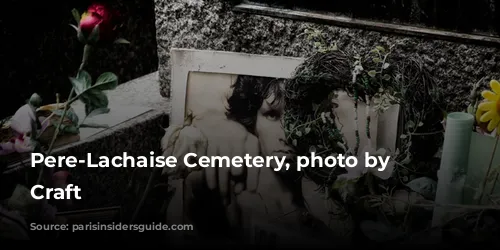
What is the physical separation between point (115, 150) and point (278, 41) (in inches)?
17.0

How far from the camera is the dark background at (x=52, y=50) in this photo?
1558 mm

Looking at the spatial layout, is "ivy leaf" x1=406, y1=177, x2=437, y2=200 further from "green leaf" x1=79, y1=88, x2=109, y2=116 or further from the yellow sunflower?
"green leaf" x1=79, y1=88, x2=109, y2=116

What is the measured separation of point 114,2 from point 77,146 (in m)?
0.54

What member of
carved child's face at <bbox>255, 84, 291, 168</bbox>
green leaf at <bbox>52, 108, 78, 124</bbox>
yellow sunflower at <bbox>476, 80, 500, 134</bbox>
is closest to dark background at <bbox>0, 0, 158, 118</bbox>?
green leaf at <bbox>52, 108, 78, 124</bbox>

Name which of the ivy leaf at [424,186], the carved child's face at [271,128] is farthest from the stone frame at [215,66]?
the ivy leaf at [424,186]

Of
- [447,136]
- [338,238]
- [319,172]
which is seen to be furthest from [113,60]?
[447,136]

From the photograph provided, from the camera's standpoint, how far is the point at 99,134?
1368 millimetres

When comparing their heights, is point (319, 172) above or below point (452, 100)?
below

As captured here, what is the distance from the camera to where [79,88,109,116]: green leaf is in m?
1.19

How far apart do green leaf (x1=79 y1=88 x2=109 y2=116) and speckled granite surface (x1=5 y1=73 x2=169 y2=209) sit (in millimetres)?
160

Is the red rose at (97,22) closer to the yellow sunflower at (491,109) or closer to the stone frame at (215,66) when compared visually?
the stone frame at (215,66)

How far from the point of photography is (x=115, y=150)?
1.40 metres

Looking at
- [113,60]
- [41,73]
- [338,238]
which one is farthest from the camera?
[113,60]

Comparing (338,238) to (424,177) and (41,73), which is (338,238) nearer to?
(424,177)
